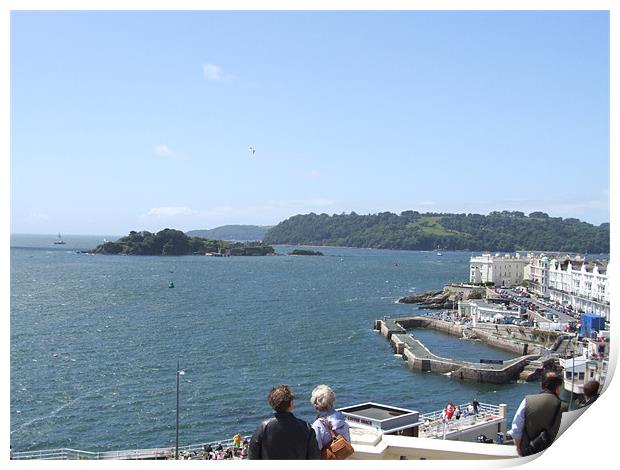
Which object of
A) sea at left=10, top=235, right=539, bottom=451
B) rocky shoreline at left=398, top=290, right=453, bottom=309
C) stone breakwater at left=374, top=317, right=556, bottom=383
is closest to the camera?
sea at left=10, top=235, right=539, bottom=451

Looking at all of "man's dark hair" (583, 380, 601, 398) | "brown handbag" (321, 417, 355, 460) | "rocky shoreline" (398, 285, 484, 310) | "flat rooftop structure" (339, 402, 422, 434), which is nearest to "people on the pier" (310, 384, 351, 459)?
"brown handbag" (321, 417, 355, 460)

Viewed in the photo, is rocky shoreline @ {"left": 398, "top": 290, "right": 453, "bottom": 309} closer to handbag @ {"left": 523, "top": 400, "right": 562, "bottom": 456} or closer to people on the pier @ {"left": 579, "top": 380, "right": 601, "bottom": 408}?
people on the pier @ {"left": 579, "top": 380, "right": 601, "bottom": 408}

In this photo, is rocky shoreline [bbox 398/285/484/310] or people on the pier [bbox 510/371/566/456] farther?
rocky shoreline [bbox 398/285/484/310]

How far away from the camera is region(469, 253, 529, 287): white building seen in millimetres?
40250

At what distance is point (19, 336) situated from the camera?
19906mm

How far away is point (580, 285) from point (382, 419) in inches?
988

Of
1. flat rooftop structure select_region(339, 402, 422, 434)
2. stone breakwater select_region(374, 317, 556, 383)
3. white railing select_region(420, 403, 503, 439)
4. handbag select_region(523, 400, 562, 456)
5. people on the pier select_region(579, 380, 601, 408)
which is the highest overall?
people on the pier select_region(579, 380, 601, 408)

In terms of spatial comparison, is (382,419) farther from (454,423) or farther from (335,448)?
(335,448)

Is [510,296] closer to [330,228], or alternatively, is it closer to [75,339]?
[75,339]

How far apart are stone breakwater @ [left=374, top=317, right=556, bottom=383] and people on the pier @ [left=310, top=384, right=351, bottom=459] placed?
1416 cm

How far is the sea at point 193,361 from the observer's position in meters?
11.2

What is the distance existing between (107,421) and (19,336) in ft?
34.0

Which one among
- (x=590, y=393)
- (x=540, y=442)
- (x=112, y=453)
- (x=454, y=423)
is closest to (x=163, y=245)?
(x=112, y=453)

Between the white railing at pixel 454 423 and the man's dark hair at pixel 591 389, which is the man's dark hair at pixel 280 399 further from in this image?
the white railing at pixel 454 423
